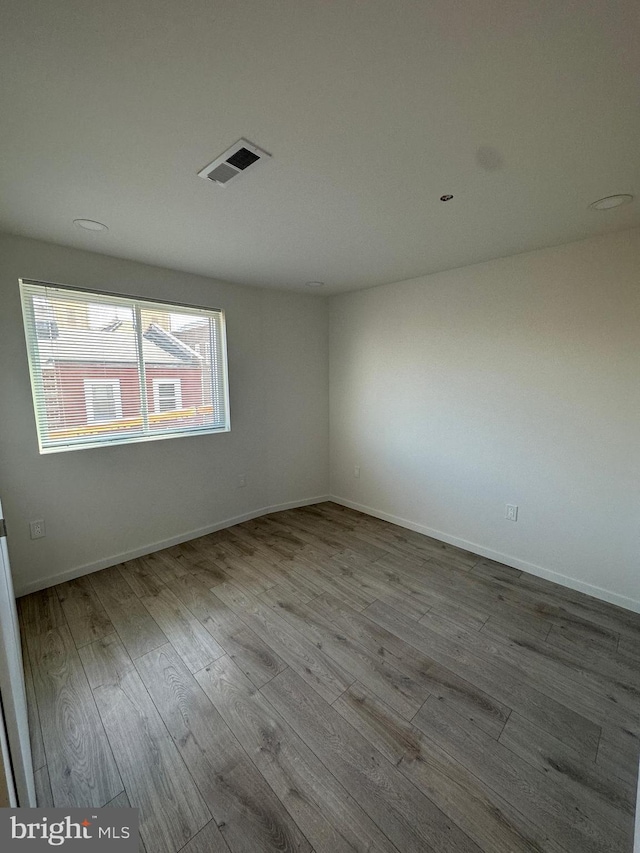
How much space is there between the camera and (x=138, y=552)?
9.09ft

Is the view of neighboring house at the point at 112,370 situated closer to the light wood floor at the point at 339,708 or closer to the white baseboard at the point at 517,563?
the light wood floor at the point at 339,708

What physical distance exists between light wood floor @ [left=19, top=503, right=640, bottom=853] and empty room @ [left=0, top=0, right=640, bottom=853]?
0.01 metres

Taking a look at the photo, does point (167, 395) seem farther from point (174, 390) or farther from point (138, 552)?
point (138, 552)

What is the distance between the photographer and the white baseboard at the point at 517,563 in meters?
2.20

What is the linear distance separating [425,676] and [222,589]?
146 centimetres

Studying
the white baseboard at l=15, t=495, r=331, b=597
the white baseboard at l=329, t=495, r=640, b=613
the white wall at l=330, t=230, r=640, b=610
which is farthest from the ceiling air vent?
the white baseboard at l=329, t=495, r=640, b=613

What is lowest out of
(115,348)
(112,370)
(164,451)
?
(164,451)

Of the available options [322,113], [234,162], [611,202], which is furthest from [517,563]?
[234,162]

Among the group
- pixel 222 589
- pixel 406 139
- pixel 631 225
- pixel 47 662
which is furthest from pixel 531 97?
pixel 47 662

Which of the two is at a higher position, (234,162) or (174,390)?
(234,162)

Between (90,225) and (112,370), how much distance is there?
102 centimetres

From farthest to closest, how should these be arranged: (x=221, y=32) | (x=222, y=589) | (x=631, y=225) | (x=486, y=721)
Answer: (x=222, y=589)
(x=631, y=225)
(x=486, y=721)
(x=221, y=32)

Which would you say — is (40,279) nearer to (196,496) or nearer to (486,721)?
(196,496)

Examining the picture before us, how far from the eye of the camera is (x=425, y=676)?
5.42 feet
